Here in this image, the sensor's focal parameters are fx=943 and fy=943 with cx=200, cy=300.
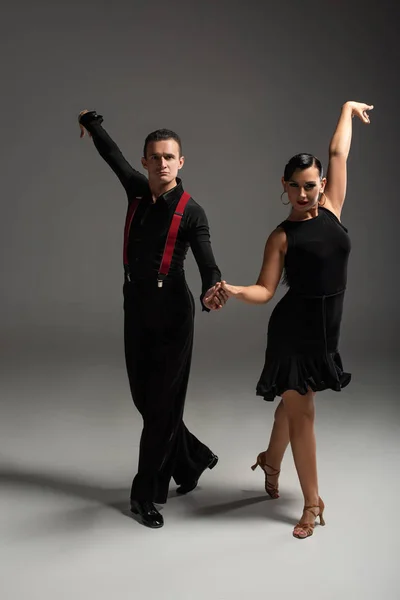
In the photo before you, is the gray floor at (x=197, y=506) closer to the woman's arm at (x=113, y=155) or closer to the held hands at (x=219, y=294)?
the held hands at (x=219, y=294)

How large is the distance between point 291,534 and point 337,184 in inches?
61.6

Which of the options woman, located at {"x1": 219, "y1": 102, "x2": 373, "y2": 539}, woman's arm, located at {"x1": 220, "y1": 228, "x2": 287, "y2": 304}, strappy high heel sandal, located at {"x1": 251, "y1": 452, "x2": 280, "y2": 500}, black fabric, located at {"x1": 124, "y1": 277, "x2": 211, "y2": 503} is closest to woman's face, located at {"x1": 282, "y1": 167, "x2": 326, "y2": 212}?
woman, located at {"x1": 219, "y1": 102, "x2": 373, "y2": 539}

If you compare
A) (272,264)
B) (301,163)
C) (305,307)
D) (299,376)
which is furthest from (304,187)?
(299,376)

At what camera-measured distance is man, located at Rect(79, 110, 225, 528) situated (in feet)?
13.5

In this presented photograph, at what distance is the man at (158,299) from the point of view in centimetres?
411

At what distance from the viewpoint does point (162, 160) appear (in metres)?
4.09

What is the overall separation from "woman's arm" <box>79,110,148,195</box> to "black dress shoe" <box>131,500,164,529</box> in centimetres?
141

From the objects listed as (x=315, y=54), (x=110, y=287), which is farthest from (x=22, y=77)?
(x=315, y=54)

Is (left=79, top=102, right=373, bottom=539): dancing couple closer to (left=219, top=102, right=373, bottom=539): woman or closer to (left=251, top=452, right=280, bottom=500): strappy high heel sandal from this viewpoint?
(left=219, top=102, right=373, bottom=539): woman

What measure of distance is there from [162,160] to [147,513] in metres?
1.56

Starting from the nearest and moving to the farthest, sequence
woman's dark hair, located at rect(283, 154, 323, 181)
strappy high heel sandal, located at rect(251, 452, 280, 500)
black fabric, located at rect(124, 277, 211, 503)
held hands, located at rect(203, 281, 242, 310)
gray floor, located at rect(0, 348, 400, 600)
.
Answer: gray floor, located at rect(0, 348, 400, 600) → held hands, located at rect(203, 281, 242, 310) → woman's dark hair, located at rect(283, 154, 323, 181) → black fabric, located at rect(124, 277, 211, 503) → strappy high heel sandal, located at rect(251, 452, 280, 500)

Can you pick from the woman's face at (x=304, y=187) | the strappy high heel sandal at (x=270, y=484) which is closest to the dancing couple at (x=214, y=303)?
the woman's face at (x=304, y=187)

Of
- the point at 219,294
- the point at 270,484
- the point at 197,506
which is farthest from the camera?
the point at 270,484

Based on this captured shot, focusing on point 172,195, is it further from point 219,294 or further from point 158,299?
point 219,294
